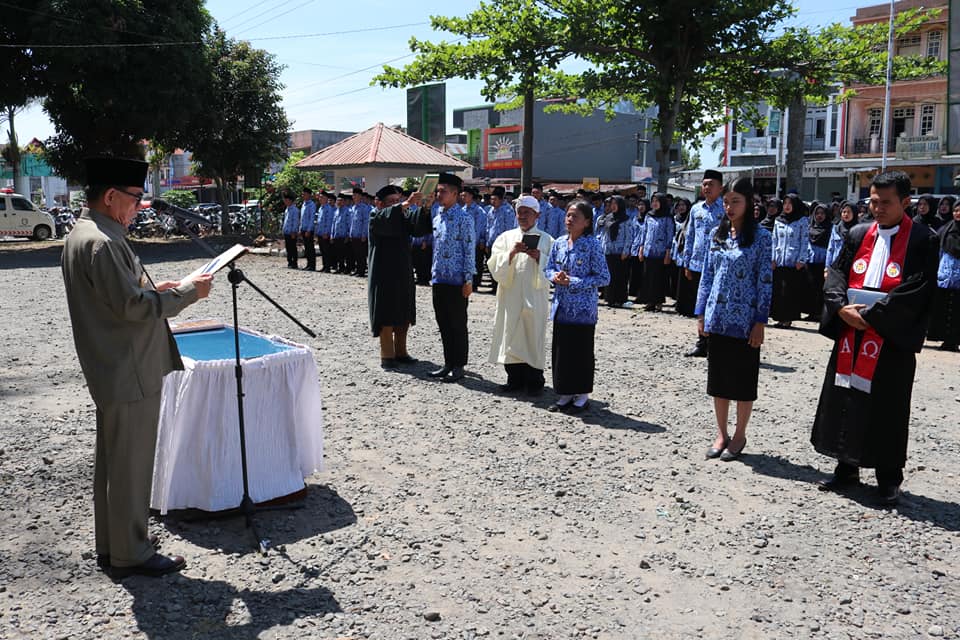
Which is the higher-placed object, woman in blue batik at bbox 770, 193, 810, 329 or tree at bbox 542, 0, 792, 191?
tree at bbox 542, 0, 792, 191

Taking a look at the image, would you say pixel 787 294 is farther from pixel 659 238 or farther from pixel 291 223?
pixel 291 223

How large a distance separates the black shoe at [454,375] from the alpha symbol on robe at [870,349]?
3.99 metres

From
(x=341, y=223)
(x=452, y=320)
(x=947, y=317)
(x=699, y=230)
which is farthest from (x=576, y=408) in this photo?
(x=341, y=223)

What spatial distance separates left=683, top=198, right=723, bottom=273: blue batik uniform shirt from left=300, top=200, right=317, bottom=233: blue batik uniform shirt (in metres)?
11.7

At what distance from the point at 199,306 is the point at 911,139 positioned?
34.6 meters

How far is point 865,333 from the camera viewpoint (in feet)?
15.6

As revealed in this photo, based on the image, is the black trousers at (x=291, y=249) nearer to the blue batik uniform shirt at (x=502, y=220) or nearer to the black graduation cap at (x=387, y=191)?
the blue batik uniform shirt at (x=502, y=220)

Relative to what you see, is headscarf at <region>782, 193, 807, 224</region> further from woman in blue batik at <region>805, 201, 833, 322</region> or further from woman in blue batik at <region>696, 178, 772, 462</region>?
woman in blue batik at <region>696, 178, 772, 462</region>

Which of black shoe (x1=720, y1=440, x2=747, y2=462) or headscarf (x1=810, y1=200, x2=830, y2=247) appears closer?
black shoe (x1=720, y1=440, x2=747, y2=462)

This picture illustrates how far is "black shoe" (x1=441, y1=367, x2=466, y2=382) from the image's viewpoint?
7855 millimetres

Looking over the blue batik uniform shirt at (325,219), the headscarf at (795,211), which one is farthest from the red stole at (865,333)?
the blue batik uniform shirt at (325,219)

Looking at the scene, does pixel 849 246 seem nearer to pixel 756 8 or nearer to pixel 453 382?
pixel 453 382

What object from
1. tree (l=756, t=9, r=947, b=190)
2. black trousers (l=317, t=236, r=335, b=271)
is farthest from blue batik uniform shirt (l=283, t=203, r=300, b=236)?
tree (l=756, t=9, r=947, b=190)

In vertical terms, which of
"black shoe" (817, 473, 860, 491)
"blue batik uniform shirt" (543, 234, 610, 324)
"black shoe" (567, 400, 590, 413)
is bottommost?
"black shoe" (817, 473, 860, 491)
